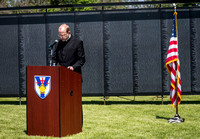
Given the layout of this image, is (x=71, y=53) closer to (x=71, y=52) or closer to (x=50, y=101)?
(x=71, y=52)

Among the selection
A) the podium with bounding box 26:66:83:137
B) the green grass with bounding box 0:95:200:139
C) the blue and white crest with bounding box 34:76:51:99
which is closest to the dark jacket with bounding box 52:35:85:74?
the podium with bounding box 26:66:83:137

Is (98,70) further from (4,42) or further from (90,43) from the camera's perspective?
(4,42)

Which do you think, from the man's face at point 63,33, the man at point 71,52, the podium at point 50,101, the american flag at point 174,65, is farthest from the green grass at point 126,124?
the man's face at point 63,33

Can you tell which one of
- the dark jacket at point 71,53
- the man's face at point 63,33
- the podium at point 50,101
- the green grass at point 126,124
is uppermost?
the man's face at point 63,33

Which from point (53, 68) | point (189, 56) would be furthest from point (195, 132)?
point (189, 56)

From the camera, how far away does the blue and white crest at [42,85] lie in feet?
13.7

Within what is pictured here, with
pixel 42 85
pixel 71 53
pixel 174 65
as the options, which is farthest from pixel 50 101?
pixel 174 65

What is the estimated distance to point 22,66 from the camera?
8797 mm

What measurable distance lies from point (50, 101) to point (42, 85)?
0.28 m

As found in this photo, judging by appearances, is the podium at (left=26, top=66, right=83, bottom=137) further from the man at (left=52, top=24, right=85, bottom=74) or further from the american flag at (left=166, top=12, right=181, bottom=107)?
the american flag at (left=166, top=12, right=181, bottom=107)

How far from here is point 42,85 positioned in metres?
4.21

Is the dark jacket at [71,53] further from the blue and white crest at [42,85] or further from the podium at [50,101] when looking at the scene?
the blue and white crest at [42,85]

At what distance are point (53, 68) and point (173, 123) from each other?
2.89m

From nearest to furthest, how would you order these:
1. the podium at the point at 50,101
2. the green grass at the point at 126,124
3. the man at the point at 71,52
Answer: the podium at the point at 50,101, the green grass at the point at 126,124, the man at the point at 71,52
